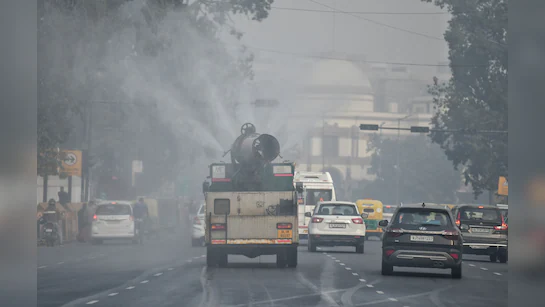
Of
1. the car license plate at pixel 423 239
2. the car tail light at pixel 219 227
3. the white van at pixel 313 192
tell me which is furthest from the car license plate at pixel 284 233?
the white van at pixel 313 192

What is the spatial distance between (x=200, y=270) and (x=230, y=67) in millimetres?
46283

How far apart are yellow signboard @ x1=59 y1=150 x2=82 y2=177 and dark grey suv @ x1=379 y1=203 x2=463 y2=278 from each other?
82.7 ft

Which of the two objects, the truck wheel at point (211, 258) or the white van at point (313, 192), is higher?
the white van at point (313, 192)

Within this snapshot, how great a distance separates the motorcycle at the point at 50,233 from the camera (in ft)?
123

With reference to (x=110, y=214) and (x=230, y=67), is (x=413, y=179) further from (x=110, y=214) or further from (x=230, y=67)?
(x=110, y=214)

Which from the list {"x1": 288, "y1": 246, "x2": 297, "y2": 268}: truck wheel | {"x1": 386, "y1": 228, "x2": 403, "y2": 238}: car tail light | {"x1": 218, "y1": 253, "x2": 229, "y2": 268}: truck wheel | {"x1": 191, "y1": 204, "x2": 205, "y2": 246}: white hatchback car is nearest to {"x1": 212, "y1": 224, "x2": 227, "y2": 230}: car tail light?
{"x1": 218, "y1": 253, "x2": 229, "y2": 268}: truck wheel

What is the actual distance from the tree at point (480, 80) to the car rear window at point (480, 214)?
2353cm

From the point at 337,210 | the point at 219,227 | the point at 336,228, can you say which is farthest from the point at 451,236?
the point at 337,210

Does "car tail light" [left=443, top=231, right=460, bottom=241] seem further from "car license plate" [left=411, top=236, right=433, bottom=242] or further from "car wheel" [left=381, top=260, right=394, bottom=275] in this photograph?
"car wheel" [left=381, top=260, right=394, bottom=275]

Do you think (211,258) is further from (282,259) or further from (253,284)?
(253,284)

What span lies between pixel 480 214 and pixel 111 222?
15.8 meters

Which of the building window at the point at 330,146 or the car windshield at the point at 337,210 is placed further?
the building window at the point at 330,146

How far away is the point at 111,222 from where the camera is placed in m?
41.3

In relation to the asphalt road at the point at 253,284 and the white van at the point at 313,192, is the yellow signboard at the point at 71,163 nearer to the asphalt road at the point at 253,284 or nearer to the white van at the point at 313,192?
the white van at the point at 313,192
